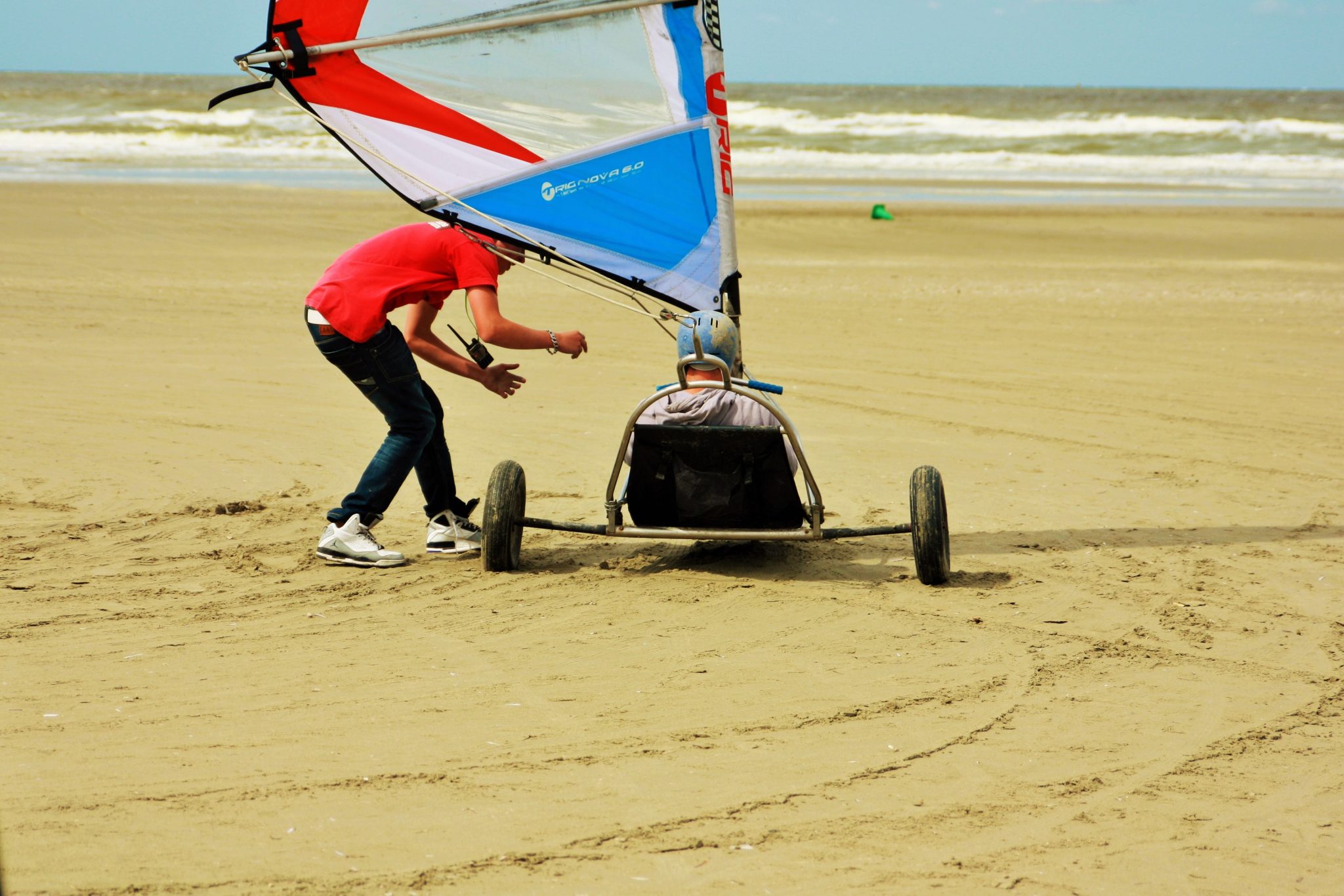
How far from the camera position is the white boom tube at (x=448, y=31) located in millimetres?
4883

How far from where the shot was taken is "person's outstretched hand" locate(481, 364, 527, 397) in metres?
5.26

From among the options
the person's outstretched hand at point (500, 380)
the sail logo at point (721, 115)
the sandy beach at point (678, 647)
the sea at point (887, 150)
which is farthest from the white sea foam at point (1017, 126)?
the person's outstretched hand at point (500, 380)

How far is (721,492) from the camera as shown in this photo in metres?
5.05

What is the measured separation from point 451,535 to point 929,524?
220 centimetres

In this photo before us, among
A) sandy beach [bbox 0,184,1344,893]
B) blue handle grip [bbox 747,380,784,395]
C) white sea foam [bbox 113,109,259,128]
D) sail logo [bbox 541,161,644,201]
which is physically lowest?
sandy beach [bbox 0,184,1344,893]

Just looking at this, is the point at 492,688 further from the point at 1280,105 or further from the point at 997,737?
the point at 1280,105

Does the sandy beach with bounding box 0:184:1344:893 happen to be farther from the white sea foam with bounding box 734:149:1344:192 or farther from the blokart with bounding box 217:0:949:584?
the white sea foam with bounding box 734:149:1344:192

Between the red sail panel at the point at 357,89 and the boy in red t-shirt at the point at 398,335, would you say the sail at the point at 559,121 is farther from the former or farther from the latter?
the boy in red t-shirt at the point at 398,335

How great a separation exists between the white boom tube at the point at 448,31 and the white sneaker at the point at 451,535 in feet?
6.87

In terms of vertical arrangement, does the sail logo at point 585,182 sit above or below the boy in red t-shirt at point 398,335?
above

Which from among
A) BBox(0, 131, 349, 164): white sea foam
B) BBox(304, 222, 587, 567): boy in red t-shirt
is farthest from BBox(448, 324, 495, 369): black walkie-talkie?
BBox(0, 131, 349, 164): white sea foam

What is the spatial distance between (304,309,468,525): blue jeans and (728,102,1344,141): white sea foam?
35.2 metres

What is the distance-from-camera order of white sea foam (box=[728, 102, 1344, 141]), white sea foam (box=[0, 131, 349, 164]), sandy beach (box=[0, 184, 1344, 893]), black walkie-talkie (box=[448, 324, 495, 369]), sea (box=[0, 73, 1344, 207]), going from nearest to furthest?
sandy beach (box=[0, 184, 1344, 893]) → black walkie-talkie (box=[448, 324, 495, 369]) → sea (box=[0, 73, 1344, 207]) → white sea foam (box=[0, 131, 349, 164]) → white sea foam (box=[728, 102, 1344, 141])

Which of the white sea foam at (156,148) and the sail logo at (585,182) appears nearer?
the sail logo at (585,182)
